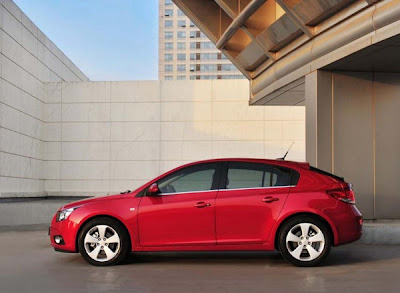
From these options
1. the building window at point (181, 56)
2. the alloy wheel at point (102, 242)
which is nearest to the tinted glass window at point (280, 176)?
the alloy wheel at point (102, 242)

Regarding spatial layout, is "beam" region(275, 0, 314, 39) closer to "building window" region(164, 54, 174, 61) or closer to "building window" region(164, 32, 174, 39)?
"building window" region(164, 54, 174, 61)

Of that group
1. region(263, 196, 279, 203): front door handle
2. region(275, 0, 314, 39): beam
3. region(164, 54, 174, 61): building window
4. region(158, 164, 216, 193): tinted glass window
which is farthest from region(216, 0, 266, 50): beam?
region(164, 54, 174, 61): building window

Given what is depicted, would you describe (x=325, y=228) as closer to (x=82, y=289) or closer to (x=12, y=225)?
(x=82, y=289)

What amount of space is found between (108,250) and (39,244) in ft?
11.5

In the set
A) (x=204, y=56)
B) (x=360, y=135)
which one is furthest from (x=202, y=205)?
(x=204, y=56)

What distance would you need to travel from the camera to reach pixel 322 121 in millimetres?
11500

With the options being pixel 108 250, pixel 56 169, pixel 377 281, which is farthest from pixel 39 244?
pixel 56 169

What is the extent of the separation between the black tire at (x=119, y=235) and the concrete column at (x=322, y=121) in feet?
16.9

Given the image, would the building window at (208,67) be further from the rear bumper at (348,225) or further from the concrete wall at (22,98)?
the rear bumper at (348,225)

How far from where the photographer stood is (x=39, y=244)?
10.7m

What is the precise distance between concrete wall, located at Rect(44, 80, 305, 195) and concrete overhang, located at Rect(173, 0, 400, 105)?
317 inches

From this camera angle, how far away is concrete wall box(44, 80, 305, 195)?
2494 centimetres

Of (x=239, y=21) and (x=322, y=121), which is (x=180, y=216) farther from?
(x=239, y=21)

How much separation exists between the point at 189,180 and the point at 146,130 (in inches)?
711
